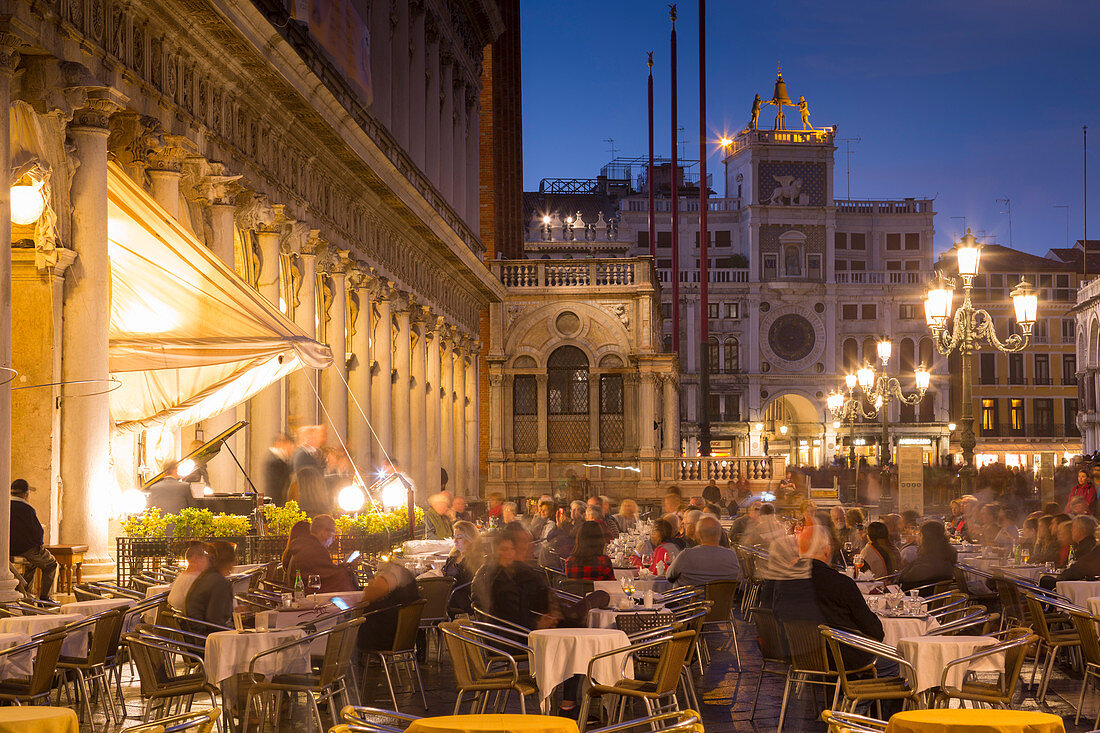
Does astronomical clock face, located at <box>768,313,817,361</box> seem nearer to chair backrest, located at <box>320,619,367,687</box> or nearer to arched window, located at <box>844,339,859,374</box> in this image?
arched window, located at <box>844,339,859,374</box>

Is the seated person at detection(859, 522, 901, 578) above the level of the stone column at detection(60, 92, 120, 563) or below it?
below

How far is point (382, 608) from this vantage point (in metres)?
9.69

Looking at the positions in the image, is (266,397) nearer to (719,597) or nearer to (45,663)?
(719,597)

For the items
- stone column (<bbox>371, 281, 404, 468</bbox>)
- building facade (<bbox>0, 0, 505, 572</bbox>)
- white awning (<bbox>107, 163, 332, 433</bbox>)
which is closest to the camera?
building facade (<bbox>0, 0, 505, 572</bbox>)

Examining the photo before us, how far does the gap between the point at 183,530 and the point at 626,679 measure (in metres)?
5.92

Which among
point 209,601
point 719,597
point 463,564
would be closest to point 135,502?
point 463,564

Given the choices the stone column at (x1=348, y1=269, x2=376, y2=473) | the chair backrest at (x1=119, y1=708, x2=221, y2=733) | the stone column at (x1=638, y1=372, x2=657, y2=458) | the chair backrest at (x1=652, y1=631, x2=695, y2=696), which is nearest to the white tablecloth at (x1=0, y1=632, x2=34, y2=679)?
the chair backrest at (x1=119, y1=708, x2=221, y2=733)

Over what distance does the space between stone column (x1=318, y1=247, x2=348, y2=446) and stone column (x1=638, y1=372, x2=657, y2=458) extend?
1452cm

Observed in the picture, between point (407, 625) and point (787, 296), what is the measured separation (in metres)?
70.9

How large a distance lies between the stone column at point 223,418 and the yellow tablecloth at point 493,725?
977cm

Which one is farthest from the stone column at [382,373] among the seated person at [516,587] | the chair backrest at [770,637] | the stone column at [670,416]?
the chair backrest at [770,637]

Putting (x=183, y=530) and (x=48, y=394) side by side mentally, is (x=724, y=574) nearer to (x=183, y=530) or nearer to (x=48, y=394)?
(x=183, y=530)

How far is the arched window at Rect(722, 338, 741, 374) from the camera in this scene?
257 feet

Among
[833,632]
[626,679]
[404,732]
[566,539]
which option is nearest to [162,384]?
[566,539]
